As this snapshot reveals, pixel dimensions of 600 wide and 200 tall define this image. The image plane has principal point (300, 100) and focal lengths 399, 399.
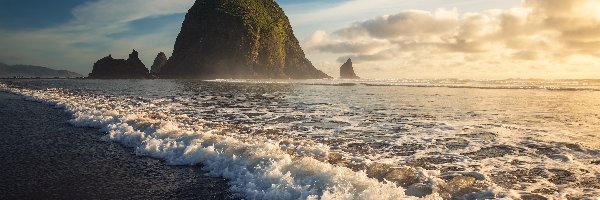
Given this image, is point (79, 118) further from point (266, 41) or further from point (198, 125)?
point (266, 41)

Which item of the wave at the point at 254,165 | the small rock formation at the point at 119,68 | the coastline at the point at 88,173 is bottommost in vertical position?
Result: the coastline at the point at 88,173

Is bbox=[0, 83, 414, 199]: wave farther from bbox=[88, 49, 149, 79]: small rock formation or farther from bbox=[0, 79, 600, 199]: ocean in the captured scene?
bbox=[88, 49, 149, 79]: small rock formation

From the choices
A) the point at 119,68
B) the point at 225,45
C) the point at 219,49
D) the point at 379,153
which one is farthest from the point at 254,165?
the point at 119,68

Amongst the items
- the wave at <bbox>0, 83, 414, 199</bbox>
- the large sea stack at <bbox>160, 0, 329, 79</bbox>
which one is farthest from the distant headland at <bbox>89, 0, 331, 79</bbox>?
the wave at <bbox>0, 83, 414, 199</bbox>

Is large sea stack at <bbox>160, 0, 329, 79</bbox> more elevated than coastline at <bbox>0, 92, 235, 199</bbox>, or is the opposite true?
large sea stack at <bbox>160, 0, 329, 79</bbox>

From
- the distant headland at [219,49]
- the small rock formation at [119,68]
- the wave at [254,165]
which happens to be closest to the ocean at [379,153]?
the wave at [254,165]

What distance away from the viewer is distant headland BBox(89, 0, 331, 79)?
543ft

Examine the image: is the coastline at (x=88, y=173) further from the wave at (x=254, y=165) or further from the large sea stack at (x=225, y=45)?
the large sea stack at (x=225, y=45)

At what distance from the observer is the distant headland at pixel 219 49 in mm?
165500

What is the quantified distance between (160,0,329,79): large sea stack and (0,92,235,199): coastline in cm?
15182

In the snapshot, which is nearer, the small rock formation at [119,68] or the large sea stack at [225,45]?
the large sea stack at [225,45]

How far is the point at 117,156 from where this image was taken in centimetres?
1109

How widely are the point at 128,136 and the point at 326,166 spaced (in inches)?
313

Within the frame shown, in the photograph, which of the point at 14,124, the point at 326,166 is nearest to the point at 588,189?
the point at 326,166
